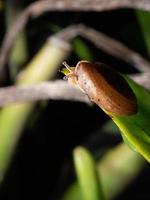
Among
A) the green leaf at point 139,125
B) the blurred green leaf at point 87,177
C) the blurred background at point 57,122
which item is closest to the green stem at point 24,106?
the blurred background at point 57,122

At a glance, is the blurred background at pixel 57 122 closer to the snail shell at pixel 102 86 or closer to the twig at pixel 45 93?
the twig at pixel 45 93

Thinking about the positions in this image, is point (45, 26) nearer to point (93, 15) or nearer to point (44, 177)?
point (93, 15)

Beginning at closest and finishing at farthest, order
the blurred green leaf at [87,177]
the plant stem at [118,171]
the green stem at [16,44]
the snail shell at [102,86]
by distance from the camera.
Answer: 1. the snail shell at [102,86]
2. the blurred green leaf at [87,177]
3. the plant stem at [118,171]
4. the green stem at [16,44]

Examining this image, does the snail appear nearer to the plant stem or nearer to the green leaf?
the green leaf

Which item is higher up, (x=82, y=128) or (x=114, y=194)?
(x=82, y=128)

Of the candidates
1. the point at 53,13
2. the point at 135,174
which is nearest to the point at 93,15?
the point at 53,13
